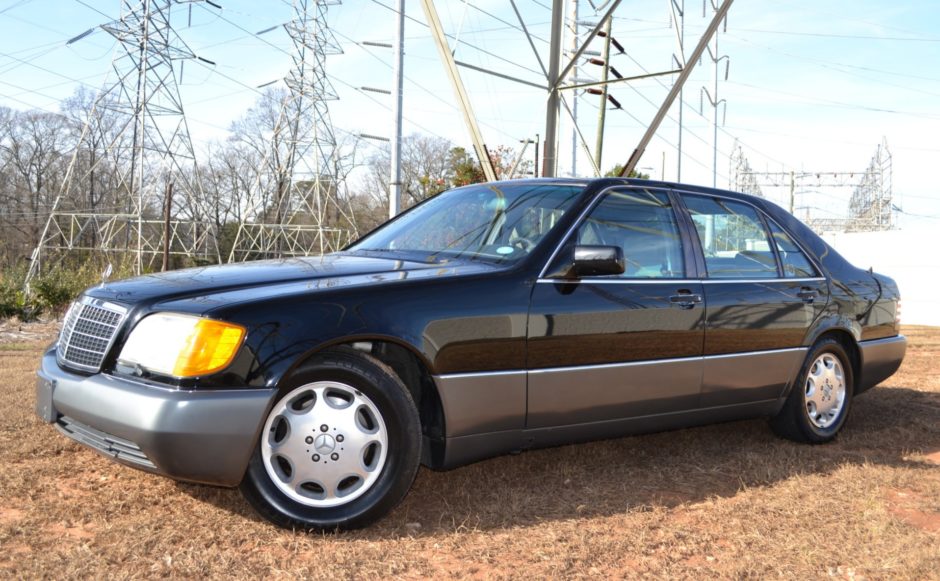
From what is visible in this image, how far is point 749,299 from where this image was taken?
5.01m

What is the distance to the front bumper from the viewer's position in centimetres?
315

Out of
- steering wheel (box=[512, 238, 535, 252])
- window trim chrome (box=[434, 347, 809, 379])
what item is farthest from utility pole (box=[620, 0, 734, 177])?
steering wheel (box=[512, 238, 535, 252])

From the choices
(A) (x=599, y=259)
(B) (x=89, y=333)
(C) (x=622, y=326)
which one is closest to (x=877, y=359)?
(C) (x=622, y=326)

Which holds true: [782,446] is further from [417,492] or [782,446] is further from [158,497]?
[158,497]

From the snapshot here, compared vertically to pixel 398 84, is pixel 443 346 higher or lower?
lower

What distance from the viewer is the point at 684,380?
4.61 meters

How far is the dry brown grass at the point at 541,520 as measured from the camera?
10.5 feet

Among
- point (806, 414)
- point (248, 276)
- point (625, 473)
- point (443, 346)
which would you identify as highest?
point (248, 276)

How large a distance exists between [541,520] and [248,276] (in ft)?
5.81

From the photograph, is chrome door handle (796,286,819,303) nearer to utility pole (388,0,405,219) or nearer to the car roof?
the car roof

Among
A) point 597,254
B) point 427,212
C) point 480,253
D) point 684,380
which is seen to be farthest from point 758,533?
point 427,212

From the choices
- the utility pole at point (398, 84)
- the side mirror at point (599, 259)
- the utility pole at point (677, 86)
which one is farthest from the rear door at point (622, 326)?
the utility pole at point (398, 84)

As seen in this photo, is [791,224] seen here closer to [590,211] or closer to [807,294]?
[807,294]

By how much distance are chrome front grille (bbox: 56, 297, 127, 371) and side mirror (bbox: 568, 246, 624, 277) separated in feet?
6.83
